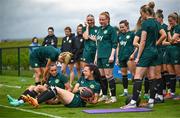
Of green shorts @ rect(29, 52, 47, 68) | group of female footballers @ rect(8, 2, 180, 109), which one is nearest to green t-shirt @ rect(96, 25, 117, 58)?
group of female footballers @ rect(8, 2, 180, 109)

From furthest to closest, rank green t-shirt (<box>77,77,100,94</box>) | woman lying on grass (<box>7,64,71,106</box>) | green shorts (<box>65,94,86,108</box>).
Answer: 1. woman lying on grass (<box>7,64,71,106</box>)
2. green t-shirt (<box>77,77,100,94</box>)
3. green shorts (<box>65,94,86,108</box>)

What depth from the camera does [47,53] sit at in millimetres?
12992

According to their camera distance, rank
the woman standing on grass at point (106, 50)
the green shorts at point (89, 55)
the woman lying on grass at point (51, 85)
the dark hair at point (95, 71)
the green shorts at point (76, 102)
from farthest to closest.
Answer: the green shorts at point (89, 55)
the woman standing on grass at point (106, 50)
the woman lying on grass at point (51, 85)
the dark hair at point (95, 71)
the green shorts at point (76, 102)

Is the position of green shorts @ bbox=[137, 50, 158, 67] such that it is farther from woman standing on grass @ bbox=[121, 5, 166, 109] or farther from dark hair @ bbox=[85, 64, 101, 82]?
dark hair @ bbox=[85, 64, 101, 82]

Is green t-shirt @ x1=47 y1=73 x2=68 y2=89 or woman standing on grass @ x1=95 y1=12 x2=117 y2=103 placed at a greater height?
woman standing on grass @ x1=95 y1=12 x2=117 y2=103

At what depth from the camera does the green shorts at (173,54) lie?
12.4 meters

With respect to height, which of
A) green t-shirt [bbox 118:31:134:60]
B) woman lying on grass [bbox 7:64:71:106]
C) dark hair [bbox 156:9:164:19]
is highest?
dark hair [bbox 156:9:164:19]

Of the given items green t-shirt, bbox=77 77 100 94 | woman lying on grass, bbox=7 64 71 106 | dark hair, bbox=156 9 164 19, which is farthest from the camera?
dark hair, bbox=156 9 164 19

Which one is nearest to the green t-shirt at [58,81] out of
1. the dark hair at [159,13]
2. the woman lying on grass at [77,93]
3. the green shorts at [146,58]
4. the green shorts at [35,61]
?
the woman lying on grass at [77,93]

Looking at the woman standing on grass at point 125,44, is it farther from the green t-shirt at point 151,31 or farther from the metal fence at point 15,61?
the metal fence at point 15,61

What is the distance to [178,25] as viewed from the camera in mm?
11797

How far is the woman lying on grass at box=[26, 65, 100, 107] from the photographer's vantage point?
10.3m

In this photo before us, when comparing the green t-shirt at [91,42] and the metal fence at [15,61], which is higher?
the green t-shirt at [91,42]

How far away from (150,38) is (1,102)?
4.01 meters
